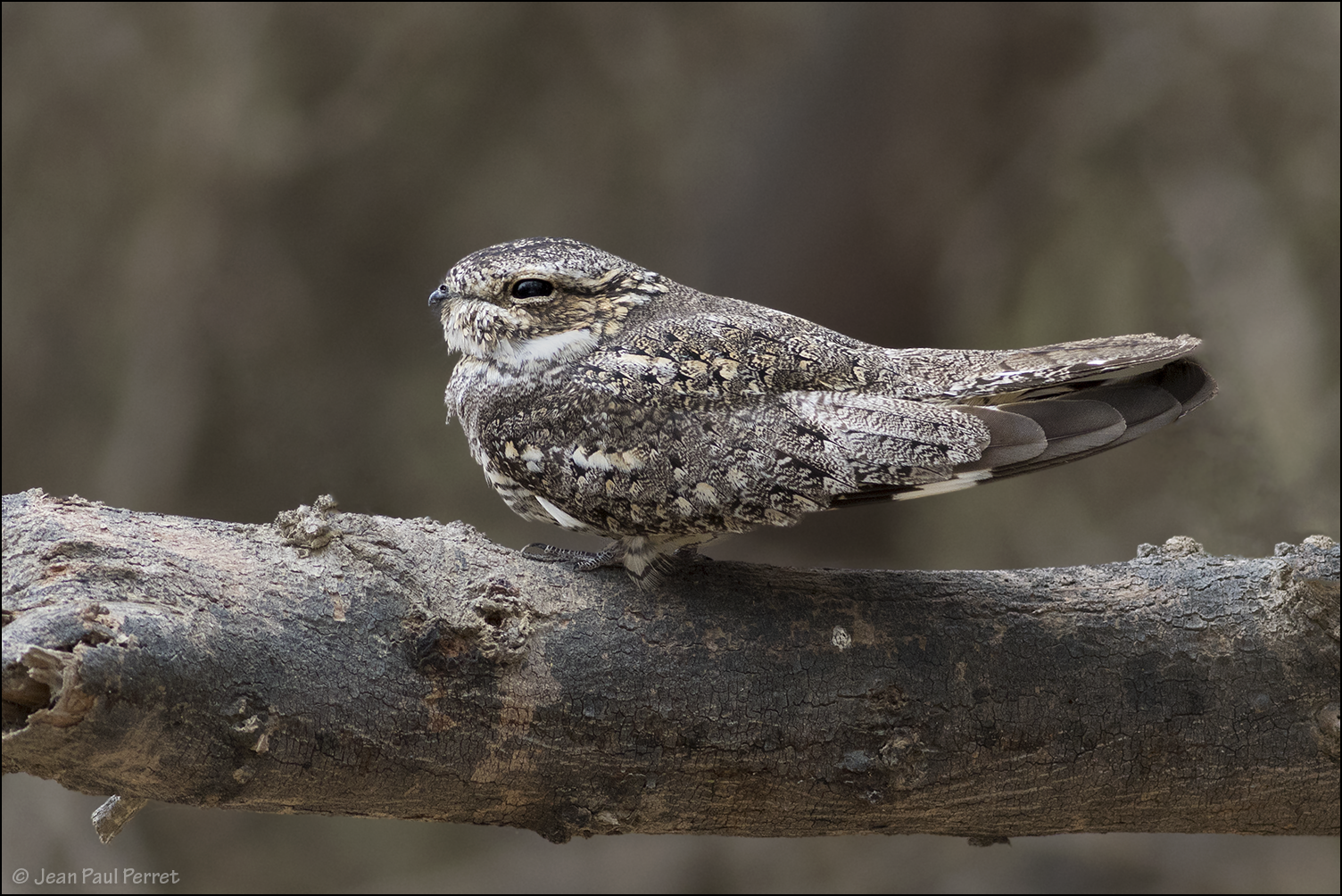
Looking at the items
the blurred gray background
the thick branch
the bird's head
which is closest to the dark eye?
the bird's head

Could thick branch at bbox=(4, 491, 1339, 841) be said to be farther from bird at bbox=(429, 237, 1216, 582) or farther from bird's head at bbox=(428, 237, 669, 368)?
bird's head at bbox=(428, 237, 669, 368)

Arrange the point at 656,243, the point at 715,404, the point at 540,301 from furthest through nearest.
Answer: the point at 656,243, the point at 540,301, the point at 715,404

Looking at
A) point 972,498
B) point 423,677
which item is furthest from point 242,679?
point 972,498

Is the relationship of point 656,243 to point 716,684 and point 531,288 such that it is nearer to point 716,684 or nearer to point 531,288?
point 531,288

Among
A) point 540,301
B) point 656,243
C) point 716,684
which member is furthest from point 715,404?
point 656,243

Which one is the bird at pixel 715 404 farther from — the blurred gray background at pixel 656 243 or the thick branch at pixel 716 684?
the blurred gray background at pixel 656 243

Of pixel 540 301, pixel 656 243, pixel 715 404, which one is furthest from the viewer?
pixel 656 243

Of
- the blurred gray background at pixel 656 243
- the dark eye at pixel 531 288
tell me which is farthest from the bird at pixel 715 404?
the blurred gray background at pixel 656 243
